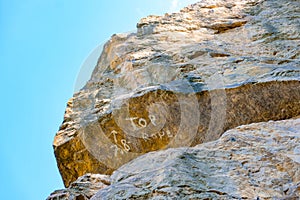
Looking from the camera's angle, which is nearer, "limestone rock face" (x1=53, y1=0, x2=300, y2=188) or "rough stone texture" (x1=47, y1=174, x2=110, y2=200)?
"rough stone texture" (x1=47, y1=174, x2=110, y2=200)

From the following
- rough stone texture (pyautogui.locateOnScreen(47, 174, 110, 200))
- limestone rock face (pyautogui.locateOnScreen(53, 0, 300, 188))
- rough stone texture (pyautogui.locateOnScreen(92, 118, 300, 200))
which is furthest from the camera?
limestone rock face (pyautogui.locateOnScreen(53, 0, 300, 188))

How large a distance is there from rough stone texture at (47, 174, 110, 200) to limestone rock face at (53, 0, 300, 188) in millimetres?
1866

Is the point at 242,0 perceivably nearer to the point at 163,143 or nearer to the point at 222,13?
the point at 222,13

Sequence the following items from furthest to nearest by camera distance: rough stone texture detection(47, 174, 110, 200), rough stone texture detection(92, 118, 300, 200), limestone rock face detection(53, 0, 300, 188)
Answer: limestone rock face detection(53, 0, 300, 188) → rough stone texture detection(47, 174, 110, 200) → rough stone texture detection(92, 118, 300, 200)

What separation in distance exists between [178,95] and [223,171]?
3.05m

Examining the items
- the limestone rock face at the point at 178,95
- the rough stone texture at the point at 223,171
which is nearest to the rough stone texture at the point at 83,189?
the rough stone texture at the point at 223,171

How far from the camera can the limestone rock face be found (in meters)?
6.59

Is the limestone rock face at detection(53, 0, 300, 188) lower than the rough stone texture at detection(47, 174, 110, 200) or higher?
higher

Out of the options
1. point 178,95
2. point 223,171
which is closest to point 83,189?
point 223,171

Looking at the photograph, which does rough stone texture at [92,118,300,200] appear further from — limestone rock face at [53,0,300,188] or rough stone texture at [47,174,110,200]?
limestone rock face at [53,0,300,188]

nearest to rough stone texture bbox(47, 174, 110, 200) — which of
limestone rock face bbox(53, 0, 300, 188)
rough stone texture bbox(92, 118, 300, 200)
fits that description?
rough stone texture bbox(92, 118, 300, 200)

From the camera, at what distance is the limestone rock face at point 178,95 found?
21.6 feet

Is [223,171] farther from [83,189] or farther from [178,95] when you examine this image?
[178,95]

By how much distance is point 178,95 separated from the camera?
22.6 feet
